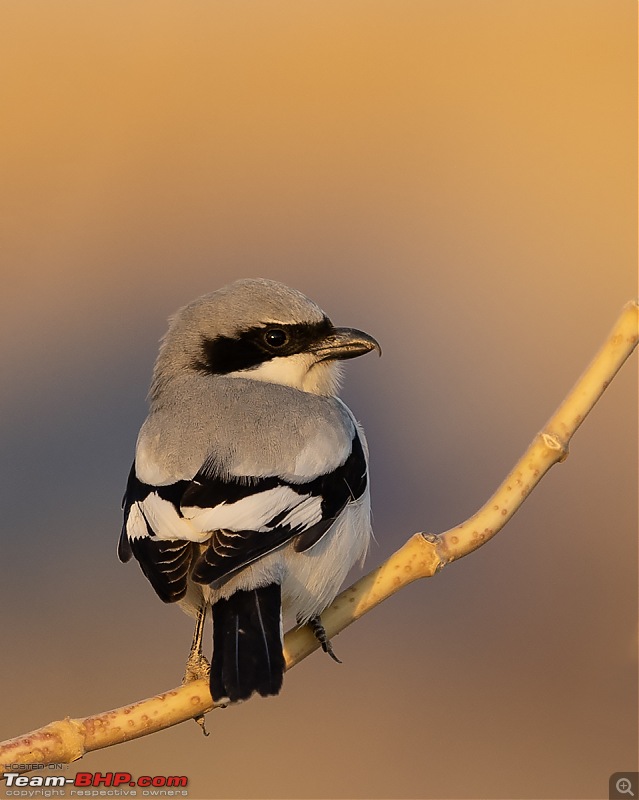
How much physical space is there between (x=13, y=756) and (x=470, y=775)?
3061mm

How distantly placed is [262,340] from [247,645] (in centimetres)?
113

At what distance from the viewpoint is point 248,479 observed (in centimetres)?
295

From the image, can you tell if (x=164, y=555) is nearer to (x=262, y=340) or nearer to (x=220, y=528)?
(x=220, y=528)

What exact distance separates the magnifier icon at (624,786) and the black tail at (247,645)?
5.18ft

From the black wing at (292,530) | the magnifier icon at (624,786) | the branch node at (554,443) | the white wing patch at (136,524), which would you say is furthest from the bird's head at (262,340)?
the magnifier icon at (624,786)

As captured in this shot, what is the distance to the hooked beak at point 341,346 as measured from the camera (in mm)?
3527

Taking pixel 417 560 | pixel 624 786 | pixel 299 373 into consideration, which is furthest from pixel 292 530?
pixel 624 786

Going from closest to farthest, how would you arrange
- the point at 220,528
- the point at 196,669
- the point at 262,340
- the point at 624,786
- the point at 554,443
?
the point at 554,443 → the point at 220,528 → the point at 196,669 → the point at 262,340 → the point at 624,786

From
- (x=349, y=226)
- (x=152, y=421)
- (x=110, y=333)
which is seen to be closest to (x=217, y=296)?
(x=152, y=421)

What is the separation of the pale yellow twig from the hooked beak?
99 centimetres

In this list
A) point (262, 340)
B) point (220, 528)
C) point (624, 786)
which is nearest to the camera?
point (220, 528)

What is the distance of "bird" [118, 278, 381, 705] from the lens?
2750 mm

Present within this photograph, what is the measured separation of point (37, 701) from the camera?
16.8 feet

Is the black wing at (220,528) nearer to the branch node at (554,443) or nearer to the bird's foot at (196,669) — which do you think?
the bird's foot at (196,669)
